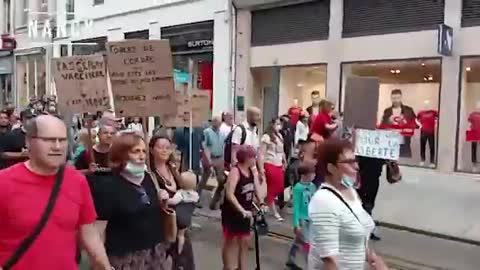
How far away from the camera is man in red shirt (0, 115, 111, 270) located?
3.86m

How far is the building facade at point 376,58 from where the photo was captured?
1318cm

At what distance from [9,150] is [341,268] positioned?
6.25 m

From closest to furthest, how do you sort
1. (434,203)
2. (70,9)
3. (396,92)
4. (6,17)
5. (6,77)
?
(434,203) → (396,92) → (70,9) → (6,77) → (6,17)

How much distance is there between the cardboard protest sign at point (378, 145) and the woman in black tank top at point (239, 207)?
2.13 m

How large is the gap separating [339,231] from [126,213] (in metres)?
1.48

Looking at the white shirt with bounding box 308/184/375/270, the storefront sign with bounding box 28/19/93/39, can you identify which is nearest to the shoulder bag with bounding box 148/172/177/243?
the white shirt with bounding box 308/184/375/270

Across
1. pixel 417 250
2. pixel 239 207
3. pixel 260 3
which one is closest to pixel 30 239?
pixel 239 207

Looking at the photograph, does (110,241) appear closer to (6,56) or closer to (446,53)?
(446,53)

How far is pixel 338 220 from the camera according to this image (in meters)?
4.32

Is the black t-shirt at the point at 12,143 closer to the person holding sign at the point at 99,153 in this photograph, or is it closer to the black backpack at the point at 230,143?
the person holding sign at the point at 99,153

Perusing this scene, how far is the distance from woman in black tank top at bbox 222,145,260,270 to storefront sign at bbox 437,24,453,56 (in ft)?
21.1

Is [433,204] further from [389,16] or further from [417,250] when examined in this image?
[389,16]

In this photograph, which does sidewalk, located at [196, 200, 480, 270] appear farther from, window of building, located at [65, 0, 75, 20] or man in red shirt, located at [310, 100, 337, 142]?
window of building, located at [65, 0, 75, 20]

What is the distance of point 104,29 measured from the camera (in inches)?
1014
